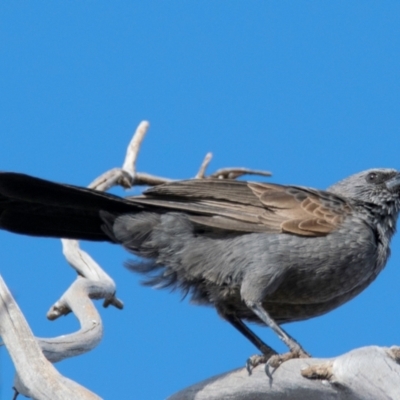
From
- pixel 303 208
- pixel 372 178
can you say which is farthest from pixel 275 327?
pixel 372 178

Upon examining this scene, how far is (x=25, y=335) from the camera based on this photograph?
5.16 meters

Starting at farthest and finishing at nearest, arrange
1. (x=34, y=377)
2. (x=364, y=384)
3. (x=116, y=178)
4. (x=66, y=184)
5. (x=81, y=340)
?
(x=116, y=178) < (x=66, y=184) < (x=81, y=340) < (x=34, y=377) < (x=364, y=384)

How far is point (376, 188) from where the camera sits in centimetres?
670

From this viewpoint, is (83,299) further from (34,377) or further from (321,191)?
(321,191)

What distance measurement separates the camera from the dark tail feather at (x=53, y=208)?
5.97 meters

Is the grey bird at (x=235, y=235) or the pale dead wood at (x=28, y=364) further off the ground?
the grey bird at (x=235, y=235)

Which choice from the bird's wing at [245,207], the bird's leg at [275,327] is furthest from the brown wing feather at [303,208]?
the bird's leg at [275,327]

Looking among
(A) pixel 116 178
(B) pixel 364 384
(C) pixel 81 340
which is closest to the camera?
(B) pixel 364 384

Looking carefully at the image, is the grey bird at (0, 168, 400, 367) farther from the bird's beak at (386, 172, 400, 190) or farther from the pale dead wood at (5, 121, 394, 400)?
the pale dead wood at (5, 121, 394, 400)

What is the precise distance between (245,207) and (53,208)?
4.07ft

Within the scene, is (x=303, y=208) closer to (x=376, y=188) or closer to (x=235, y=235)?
(x=235, y=235)

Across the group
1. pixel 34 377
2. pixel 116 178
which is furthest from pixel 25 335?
pixel 116 178

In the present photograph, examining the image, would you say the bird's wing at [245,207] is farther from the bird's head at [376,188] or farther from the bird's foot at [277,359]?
the bird's foot at [277,359]

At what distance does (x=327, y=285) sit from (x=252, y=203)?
0.73m
